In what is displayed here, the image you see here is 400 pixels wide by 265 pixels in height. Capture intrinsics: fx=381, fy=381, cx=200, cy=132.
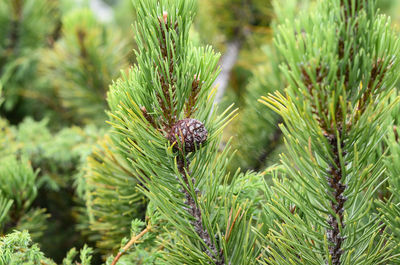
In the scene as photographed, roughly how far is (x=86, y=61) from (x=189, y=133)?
620 millimetres

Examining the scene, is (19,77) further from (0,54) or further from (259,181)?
(259,181)

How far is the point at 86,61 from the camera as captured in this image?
0.90 metres

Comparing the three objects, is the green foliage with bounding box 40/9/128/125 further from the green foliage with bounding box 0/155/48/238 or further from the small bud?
the small bud

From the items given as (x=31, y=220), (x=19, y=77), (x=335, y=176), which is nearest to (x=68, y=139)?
(x=31, y=220)

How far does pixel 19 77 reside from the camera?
3.12ft

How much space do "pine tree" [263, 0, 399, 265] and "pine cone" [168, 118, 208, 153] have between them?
81 millimetres

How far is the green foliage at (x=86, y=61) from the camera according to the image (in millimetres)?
889

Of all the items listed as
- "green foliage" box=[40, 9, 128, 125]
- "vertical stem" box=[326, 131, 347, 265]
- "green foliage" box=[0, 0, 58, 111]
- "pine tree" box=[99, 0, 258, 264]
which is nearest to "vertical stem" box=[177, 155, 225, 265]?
"pine tree" box=[99, 0, 258, 264]

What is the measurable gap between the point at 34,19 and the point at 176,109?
0.79 metres

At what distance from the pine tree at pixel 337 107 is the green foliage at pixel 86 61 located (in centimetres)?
63

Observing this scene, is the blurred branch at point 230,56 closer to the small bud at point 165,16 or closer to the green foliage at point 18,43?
the green foliage at point 18,43

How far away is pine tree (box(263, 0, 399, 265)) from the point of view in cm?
30

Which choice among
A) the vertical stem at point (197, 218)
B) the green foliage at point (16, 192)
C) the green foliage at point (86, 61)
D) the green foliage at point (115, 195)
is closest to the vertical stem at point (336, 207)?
the vertical stem at point (197, 218)

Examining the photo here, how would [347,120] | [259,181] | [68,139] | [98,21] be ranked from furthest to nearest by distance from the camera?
[98,21], [68,139], [259,181], [347,120]
